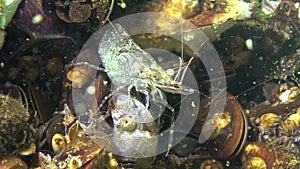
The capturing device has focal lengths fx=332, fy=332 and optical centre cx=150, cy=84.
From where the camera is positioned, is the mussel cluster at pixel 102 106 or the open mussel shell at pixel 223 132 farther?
the open mussel shell at pixel 223 132

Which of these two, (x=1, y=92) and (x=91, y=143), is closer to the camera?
(x=91, y=143)

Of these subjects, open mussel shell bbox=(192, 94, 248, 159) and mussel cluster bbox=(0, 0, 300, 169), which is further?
open mussel shell bbox=(192, 94, 248, 159)

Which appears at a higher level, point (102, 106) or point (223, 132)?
point (102, 106)

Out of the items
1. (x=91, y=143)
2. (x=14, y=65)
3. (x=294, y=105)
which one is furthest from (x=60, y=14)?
(x=294, y=105)

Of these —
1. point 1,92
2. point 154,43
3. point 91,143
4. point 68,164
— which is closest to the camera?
point 68,164

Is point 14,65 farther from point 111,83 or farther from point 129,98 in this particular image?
point 129,98

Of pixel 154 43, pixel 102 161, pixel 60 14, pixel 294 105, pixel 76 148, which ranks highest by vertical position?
pixel 60 14

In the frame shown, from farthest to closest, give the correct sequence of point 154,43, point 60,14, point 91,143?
point 154,43, point 60,14, point 91,143

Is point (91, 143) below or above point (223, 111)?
above
